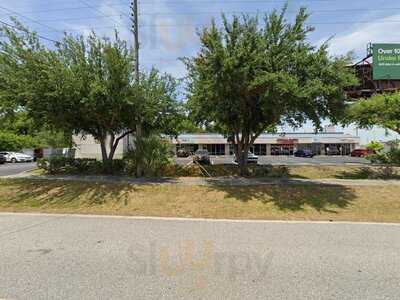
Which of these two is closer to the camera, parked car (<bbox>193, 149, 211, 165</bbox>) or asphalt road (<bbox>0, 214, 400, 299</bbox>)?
asphalt road (<bbox>0, 214, 400, 299</bbox>)

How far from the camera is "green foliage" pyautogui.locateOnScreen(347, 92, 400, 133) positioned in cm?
1998

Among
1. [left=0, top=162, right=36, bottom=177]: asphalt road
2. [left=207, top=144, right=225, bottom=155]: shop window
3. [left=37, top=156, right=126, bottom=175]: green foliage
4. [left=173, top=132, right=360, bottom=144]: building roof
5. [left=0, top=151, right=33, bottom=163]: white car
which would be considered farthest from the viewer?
[left=207, top=144, right=225, bottom=155]: shop window

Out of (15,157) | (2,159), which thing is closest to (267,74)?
(2,159)

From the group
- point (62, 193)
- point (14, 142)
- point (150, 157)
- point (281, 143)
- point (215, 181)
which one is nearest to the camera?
point (62, 193)

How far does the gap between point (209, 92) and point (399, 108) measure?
12.8m

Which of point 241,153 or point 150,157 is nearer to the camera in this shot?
point 150,157

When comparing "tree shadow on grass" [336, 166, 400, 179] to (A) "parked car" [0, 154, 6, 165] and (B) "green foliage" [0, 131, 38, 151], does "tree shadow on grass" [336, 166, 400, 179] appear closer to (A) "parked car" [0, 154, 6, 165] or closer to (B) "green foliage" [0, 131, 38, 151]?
(A) "parked car" [0, 154, 6, 165]

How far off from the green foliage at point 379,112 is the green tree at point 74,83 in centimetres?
1193

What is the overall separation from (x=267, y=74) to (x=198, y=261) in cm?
793

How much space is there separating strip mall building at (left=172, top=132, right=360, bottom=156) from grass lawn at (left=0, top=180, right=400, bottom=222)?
49442mm

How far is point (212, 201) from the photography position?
36.6 ft

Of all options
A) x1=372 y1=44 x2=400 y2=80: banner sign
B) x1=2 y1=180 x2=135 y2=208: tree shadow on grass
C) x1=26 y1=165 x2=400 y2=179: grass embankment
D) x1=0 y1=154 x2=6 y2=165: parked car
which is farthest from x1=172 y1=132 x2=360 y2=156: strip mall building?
x1=2 y1=180 x2=135 y2=208: tree shadow on grass

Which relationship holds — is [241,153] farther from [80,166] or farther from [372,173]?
[80,166]

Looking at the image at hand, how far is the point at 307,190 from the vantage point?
12305mm
